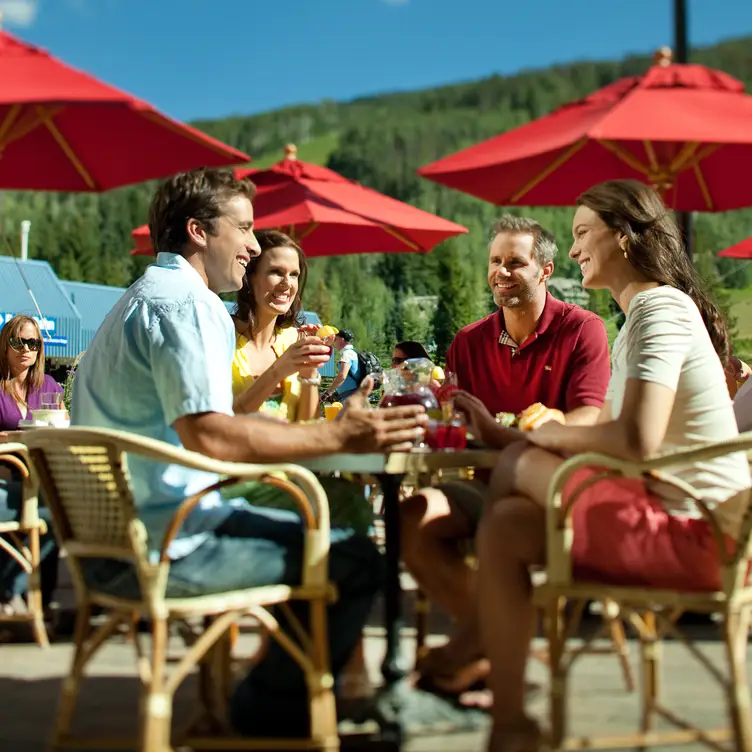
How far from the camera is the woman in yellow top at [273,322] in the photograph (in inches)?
140

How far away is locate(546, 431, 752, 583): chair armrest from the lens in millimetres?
2014

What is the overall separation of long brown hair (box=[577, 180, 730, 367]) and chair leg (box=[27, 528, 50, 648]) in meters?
2.32

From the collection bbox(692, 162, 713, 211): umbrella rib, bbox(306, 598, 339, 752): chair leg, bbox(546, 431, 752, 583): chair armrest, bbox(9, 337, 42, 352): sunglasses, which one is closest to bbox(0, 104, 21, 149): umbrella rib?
bbox(9, 337, 42, 352): sunglasses

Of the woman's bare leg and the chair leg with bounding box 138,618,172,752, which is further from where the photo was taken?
the woman's bare leg

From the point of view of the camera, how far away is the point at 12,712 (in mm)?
2807

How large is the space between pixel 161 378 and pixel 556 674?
3.30 ft

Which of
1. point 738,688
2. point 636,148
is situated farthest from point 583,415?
point 636,148

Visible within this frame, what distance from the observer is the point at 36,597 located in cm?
363

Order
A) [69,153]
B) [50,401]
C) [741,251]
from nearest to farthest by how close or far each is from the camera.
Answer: [50,401], [69,153], [741,251]

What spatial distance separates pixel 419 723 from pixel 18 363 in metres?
3.30

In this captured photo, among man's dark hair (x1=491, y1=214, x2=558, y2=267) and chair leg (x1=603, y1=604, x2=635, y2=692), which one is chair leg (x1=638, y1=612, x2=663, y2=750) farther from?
man's dark hair (x1=491, y1=214, x2=558, y2=267)

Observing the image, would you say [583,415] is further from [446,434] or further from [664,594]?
[664,594]

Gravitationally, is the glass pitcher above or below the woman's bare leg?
above

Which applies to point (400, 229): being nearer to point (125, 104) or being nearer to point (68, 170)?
point (68, 170)
